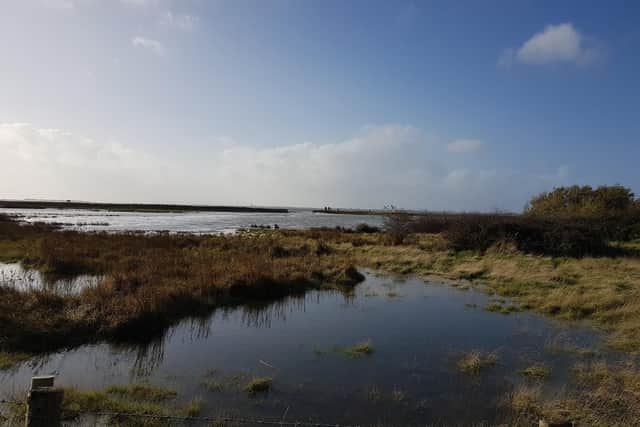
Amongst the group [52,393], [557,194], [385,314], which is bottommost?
[385,314]

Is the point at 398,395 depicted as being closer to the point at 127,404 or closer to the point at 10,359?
the point at 127,404

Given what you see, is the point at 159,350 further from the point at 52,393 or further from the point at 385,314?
the point at 385,314

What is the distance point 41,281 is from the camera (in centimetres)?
1432

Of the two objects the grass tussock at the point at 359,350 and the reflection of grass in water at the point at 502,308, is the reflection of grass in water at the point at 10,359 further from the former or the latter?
the reflection of grass in water at the point at 502,308

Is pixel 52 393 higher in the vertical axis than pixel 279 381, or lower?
higher

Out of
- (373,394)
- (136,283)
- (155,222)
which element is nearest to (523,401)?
(373,394)

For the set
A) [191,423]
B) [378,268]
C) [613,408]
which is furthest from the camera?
[378,268]

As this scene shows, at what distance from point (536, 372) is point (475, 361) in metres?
1.15

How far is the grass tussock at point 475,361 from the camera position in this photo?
25.1 feet

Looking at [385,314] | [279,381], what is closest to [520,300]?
A: [385,314]

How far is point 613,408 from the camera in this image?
607cm

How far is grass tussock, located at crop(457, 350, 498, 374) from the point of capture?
7.66 m

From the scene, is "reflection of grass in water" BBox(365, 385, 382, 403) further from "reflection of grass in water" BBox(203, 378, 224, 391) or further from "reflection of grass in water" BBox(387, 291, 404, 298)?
"reflection of grass in water" BBox(387, 291, 404, 298)

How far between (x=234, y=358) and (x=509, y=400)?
18.1 ft
